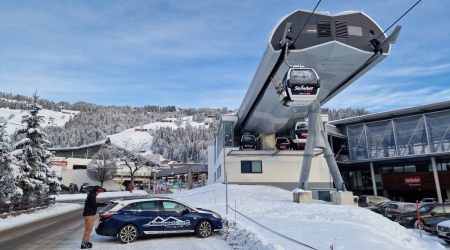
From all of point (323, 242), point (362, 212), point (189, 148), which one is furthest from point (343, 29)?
point (189, 148)

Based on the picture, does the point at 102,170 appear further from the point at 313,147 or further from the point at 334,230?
the point at 334,230

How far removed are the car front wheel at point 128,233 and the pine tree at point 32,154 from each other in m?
16.5

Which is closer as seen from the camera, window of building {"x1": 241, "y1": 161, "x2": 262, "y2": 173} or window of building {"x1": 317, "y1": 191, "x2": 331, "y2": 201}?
window of building {"x1": 317, "y1": 191, "x2": 331, "y2": 201}

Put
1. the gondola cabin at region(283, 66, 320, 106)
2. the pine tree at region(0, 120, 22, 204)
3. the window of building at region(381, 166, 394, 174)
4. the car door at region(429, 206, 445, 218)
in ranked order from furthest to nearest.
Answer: the window of building at region(381, 166, 394, 174), the pine tree at region(0, 120, 22, 204), the gondola cabin at region(283, 66, 320, 106), the car door at region(429, 206, 445, 218)

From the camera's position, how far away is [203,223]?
425 inches

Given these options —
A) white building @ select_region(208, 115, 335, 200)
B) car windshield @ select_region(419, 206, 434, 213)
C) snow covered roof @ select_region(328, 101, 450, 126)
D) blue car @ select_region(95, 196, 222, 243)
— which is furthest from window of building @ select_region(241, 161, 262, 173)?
blue car @ select_region(95, 196, 222, 243)

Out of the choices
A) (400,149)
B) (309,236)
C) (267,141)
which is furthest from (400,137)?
(309,236)

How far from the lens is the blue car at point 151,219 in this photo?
9742 millimetres

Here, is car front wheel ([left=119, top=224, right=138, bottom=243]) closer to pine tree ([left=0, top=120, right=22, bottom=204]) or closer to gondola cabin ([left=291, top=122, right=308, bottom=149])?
pine tree ([left=0, top=120, right=22, bottom=204])

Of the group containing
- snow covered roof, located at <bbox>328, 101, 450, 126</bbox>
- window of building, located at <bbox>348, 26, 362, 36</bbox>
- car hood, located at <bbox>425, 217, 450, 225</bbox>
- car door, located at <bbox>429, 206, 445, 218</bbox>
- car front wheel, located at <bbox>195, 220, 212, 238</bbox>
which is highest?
window of building, located at <bbox>348, 26, 362, 36</bbox>

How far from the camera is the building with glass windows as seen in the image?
34.8 m

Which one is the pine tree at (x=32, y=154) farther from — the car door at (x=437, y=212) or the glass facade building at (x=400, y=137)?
the glass facade building at (x=400, y=137)

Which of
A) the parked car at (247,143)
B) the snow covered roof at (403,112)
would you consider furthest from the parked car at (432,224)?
the snow covered roof at (403,112)

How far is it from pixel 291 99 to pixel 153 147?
585 feet
